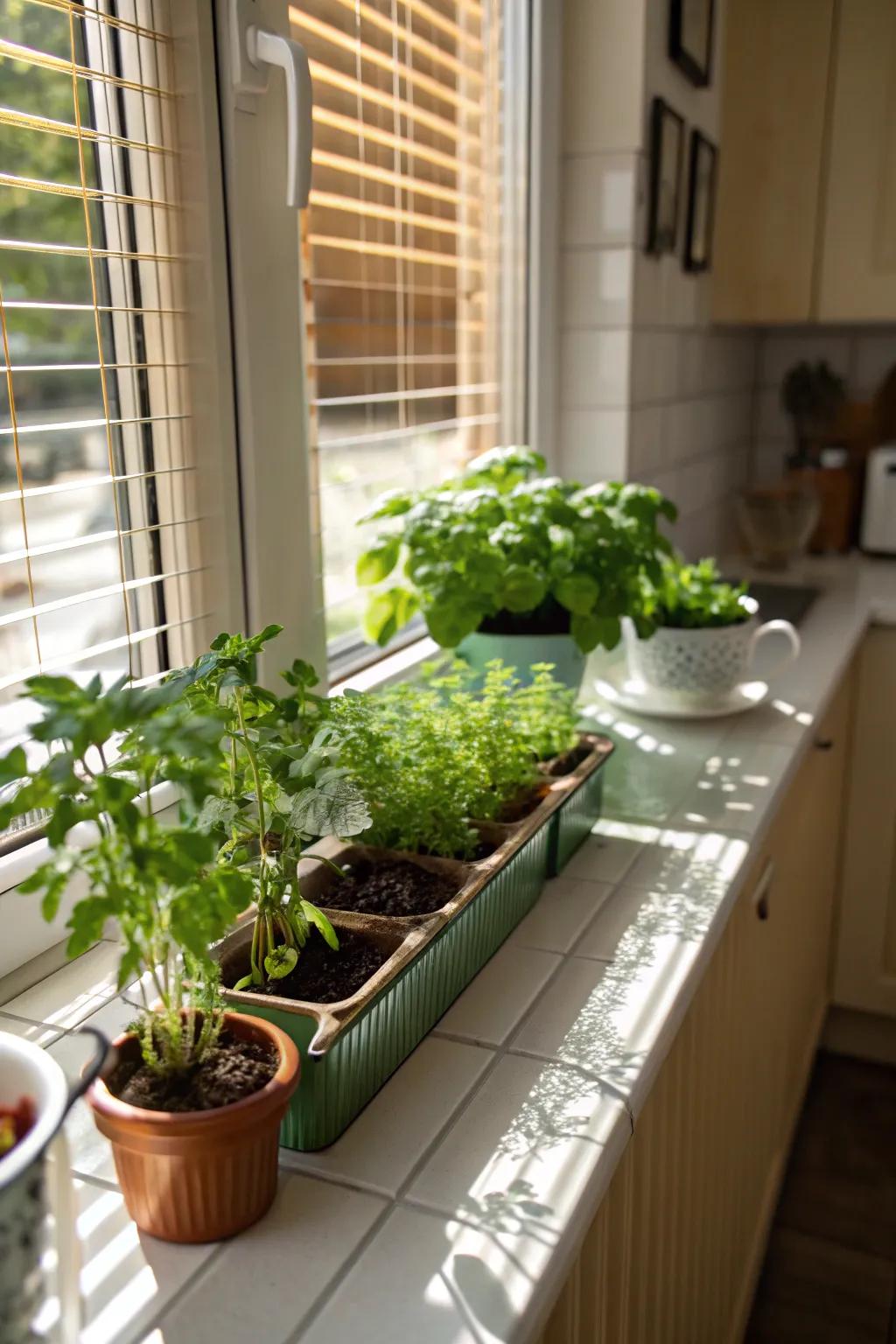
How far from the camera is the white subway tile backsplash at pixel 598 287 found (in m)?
1.81

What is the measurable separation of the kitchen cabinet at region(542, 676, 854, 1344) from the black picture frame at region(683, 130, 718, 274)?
848mm

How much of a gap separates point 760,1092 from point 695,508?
4.10 feet

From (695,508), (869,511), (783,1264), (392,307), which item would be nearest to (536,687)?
(392,307)

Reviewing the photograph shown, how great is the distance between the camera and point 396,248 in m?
1.40

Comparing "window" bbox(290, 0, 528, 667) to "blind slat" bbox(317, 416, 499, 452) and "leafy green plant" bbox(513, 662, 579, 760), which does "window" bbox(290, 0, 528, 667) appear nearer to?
"blind slat" bbox(317, 416, 499, 452)

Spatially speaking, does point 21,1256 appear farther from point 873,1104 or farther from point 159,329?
point 873,1104

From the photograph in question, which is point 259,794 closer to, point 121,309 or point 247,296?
point 121,309

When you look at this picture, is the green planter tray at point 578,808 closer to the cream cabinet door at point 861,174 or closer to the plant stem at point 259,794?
the plant stem at point 259,794

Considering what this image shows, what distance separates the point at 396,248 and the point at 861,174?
4.56 ft

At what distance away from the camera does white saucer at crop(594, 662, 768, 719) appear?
155cm

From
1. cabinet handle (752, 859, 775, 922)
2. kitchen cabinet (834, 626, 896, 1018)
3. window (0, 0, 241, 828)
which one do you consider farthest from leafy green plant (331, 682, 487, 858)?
kitchen cabinet (834, 626, 896, 1018)

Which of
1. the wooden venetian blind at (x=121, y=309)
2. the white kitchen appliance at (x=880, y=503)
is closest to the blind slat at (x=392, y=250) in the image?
the wooden venetian blind at (x=121, y=309)

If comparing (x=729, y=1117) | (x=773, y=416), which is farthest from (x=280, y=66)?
(x=773, y=416)

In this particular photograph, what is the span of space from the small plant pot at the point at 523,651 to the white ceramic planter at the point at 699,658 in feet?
0.54
